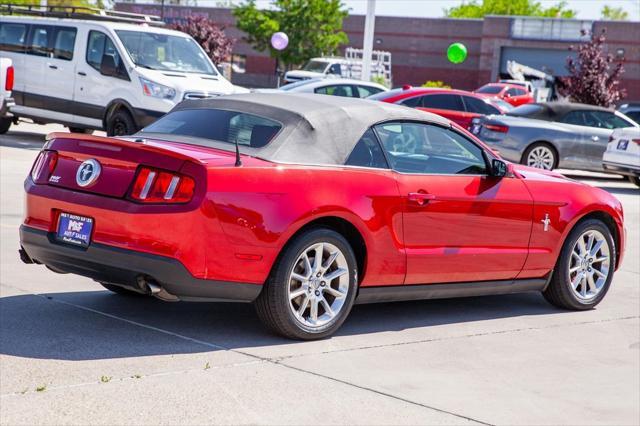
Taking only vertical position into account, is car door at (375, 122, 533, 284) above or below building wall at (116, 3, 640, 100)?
below

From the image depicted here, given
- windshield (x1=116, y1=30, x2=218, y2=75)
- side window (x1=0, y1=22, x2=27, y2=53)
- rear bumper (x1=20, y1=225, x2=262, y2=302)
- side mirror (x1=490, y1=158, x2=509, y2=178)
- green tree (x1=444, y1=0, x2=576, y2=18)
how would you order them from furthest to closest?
1. green tree (x1=444, y1=0, x2=576, y2=18)
2. side window (x1=0, y1=22, x2=27, y2=53)
3. windshield (x1=116, y1=30, x2=218, y2=75)
4. side mirror (x1=490, y1=158, x2=509, y2=178)
5. rear bumper (x1=20, y1=225, x2=262, y2=302)

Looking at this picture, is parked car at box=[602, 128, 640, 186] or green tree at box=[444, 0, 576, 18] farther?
green tree at box=[444, 0, 576, 18]

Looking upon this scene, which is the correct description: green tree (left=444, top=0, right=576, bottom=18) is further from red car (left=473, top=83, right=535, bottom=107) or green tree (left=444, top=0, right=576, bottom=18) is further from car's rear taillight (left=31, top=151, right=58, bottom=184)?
car's rear taillight (left=31, top=151, right=58, bottom=184)

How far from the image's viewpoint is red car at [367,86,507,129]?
22.0 meters

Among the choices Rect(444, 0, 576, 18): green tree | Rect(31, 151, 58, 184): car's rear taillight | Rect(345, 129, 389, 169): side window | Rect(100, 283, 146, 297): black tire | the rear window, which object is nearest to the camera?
Answer: Rect(31, 151, 58, 184): car's rear taillight

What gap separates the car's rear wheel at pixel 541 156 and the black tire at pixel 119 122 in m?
7.18

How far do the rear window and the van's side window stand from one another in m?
11.3

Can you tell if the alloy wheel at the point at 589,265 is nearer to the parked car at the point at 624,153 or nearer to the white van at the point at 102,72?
the white van at the point at 102,72

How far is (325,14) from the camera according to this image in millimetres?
63125

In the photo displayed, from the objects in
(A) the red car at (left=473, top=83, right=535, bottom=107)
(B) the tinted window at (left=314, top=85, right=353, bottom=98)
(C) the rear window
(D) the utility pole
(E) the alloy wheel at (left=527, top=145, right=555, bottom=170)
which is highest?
(D) the utility pole

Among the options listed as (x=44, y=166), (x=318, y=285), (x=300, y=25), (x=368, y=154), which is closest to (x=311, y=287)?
(x=318, y=285)

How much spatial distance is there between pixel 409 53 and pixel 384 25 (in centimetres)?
266

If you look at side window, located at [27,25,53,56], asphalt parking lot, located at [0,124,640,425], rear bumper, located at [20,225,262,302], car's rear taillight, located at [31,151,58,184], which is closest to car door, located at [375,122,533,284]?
asphalt parking lot, located at [0,124,640,425]

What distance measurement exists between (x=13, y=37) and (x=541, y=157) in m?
9.78
